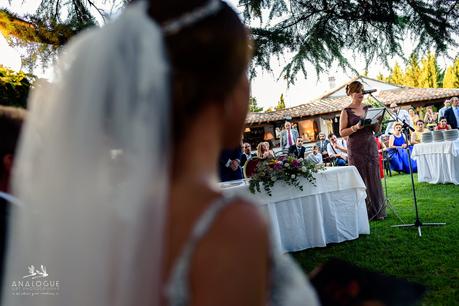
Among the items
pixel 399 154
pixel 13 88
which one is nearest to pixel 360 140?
pixel 13 88

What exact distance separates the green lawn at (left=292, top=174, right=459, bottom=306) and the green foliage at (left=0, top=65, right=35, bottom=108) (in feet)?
11.5

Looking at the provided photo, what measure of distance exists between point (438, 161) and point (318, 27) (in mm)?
7516

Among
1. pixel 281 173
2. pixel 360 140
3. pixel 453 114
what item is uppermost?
pixel 453 114

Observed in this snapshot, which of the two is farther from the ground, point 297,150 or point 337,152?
point 297,150

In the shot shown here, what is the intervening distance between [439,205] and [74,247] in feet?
24.9

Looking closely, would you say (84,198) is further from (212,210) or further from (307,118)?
(307,118)

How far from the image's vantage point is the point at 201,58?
31.6 inches

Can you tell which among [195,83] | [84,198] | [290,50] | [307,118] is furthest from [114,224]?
[307,118]

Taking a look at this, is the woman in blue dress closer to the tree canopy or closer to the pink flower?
the pink flower

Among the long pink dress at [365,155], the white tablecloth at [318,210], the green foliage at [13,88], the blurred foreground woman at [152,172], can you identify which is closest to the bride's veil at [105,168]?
the blurred foreground woman at [152,172]

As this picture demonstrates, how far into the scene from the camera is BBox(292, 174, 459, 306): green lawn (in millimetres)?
3566

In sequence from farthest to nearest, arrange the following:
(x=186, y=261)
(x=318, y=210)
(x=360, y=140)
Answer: (x=360, y=140), (x=318, y=210), (x=186, y=261)

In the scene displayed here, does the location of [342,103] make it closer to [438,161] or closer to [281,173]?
[438,161]

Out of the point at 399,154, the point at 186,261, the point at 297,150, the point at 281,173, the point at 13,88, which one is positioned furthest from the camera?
the point at 399,154
